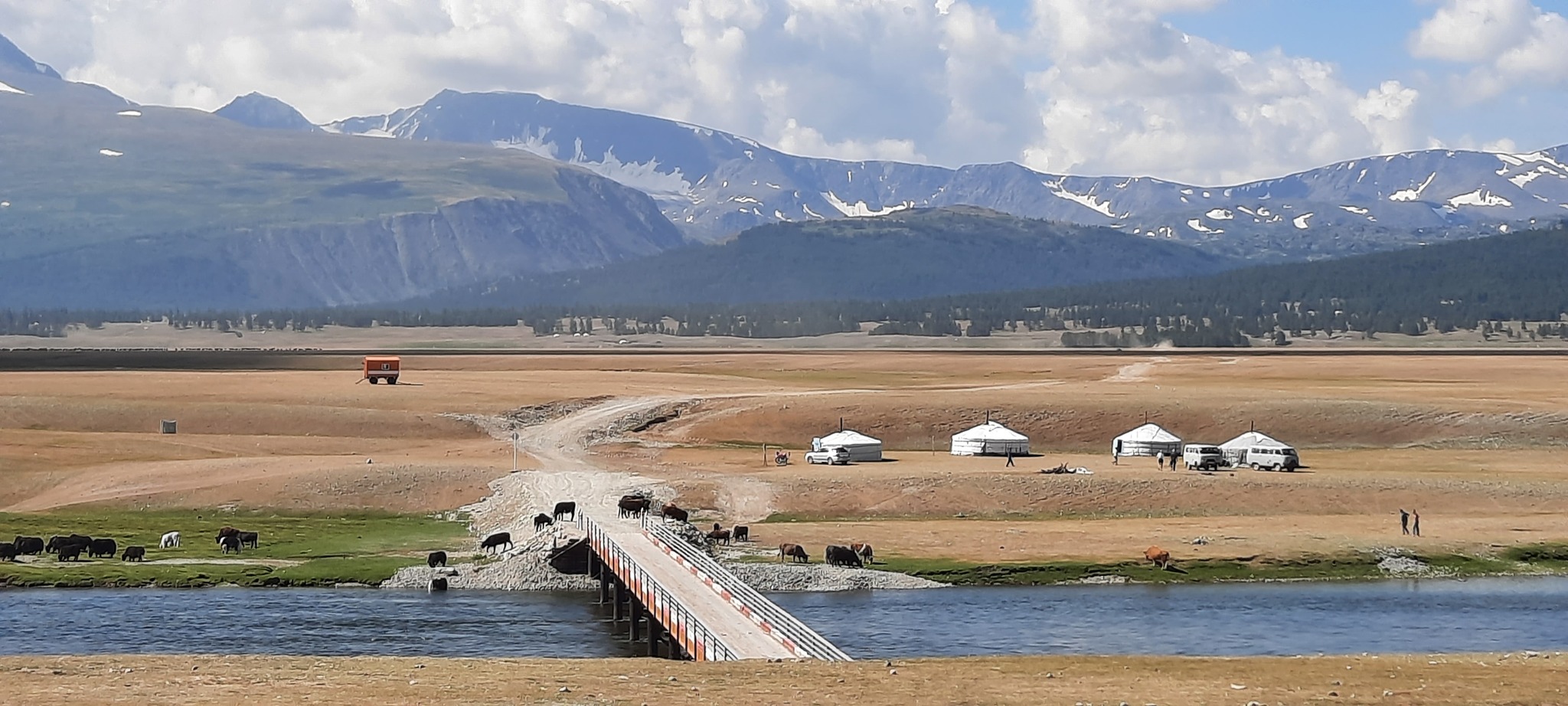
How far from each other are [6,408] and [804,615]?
77983 millimetres

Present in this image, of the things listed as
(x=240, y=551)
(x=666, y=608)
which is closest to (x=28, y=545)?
(x=240, y=551)

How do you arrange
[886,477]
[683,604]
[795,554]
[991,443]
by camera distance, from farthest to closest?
[991,443] → [886,477] → [795,554] → [683,604]

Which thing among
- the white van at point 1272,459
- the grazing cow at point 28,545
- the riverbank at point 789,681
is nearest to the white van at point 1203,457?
the white van at point 1272,459

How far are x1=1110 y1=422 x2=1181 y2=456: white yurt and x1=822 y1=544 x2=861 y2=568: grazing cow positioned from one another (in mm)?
41598

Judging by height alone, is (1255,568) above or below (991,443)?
below

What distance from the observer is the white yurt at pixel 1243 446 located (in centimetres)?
9738

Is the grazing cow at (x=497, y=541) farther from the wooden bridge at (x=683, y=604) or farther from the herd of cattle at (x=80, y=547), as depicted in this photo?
the herd of cattle at (x=80, y=547)

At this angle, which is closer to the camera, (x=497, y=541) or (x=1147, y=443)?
(x=497, y=541)

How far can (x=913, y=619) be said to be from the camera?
56.3 meters

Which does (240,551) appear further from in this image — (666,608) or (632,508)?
(666,608)

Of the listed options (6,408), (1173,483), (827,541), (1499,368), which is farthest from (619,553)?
(1499,368)

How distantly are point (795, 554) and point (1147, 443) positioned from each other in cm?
4239

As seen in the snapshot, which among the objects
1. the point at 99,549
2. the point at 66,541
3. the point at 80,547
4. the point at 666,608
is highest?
the point at 666,608

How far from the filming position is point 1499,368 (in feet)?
582
